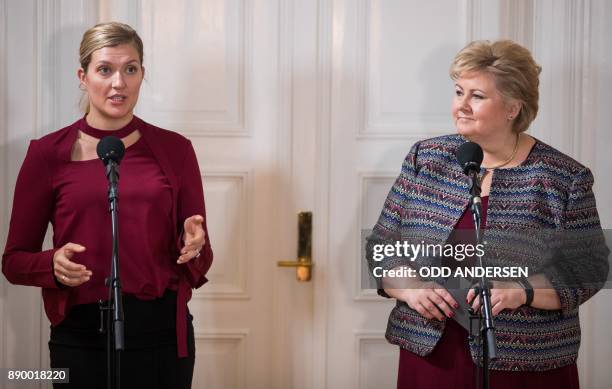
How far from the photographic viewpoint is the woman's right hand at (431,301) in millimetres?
2273

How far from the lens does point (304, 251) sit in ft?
10.9

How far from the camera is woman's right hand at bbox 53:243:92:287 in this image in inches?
83.7

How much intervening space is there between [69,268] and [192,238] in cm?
36

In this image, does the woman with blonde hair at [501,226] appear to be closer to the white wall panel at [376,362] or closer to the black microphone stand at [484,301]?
the black microphone stand at [484,301]

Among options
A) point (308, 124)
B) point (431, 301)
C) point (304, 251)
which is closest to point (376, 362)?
point (304, 251)

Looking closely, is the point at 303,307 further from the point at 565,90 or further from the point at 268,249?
the point at 565,90

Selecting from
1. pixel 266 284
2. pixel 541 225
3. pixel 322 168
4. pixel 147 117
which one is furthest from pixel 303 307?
pixel 541 225

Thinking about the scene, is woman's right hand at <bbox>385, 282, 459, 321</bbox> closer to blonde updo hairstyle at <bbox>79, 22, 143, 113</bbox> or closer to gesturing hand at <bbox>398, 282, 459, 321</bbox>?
gesturing hand at <bbox>398, 282, 459, 321</bbox>

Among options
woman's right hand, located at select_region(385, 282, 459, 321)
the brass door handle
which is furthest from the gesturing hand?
the brass door handle

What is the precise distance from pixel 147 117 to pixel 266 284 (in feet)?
2.87

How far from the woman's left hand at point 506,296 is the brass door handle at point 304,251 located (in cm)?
118

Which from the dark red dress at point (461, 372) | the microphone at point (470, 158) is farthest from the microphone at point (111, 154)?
the dark red dress at point (461, 372)

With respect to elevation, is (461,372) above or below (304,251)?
below

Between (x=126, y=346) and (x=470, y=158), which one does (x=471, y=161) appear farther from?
(x=126, y=346)
